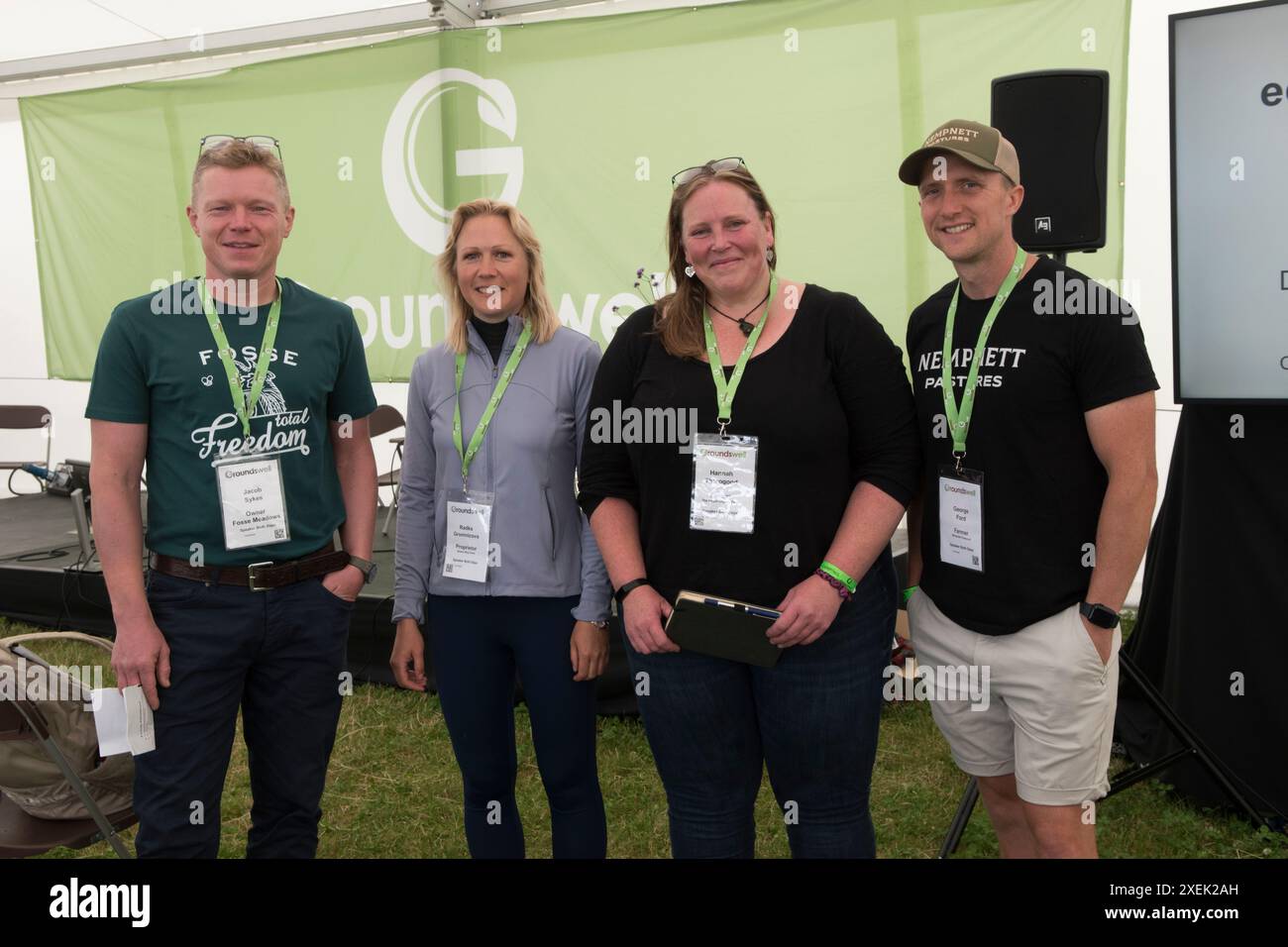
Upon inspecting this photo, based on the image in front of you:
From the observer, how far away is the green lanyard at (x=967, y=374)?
1572 millimetres

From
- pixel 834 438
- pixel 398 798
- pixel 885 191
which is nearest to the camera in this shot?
pixel 834 438

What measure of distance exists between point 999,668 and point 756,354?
0.66 m

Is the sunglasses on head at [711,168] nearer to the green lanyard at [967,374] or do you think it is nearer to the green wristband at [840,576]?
the green lanyard at [967,374]

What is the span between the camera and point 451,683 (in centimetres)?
181

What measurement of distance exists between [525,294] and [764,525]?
69 cm

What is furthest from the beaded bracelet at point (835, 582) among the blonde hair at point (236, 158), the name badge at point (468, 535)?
the blonde hair at point (236, 158)

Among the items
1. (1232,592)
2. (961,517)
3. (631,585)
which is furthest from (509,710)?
(1232,592)

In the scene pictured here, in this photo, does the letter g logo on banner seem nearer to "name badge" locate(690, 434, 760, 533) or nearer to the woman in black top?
the woman in black top

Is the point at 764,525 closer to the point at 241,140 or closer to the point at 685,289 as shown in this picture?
the point at 685,289
